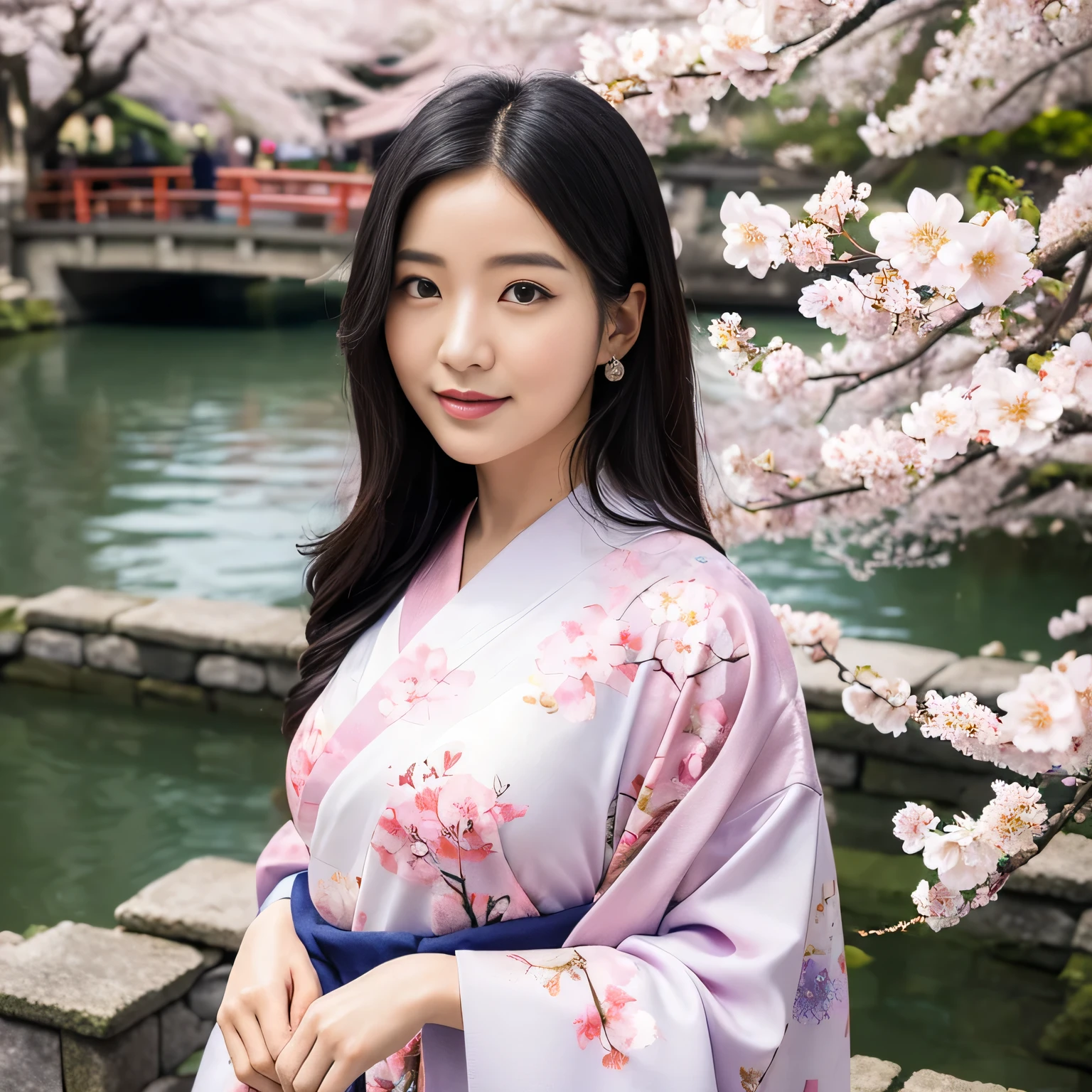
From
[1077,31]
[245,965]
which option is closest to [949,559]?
[1077,31]

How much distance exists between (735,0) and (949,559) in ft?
16.3

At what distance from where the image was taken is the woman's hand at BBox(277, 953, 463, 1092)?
124 cm

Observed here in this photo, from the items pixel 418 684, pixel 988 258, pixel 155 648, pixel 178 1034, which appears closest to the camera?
pixel 418 684

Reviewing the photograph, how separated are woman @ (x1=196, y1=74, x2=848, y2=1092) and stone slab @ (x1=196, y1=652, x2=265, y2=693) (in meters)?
3.36

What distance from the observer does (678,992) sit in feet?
4.15

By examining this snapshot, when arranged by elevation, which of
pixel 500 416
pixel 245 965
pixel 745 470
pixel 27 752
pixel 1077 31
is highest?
pixel 1077 31

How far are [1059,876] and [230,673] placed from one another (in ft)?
9.83

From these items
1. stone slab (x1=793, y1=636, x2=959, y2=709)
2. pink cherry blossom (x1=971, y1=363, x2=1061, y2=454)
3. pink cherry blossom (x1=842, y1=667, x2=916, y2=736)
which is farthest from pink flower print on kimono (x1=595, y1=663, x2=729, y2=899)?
stone slab (x1=793, y1=636, x2=959, y2=709)

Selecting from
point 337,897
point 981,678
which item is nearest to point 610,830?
point 337,897

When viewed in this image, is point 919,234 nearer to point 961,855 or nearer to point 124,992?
point 961,855

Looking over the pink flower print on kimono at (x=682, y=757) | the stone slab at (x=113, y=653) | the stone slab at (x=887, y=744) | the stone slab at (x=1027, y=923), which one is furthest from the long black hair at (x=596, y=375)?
the stone slab at (x=113, y=653)

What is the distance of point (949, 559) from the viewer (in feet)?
22.4

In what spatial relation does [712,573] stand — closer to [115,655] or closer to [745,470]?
[745,470]

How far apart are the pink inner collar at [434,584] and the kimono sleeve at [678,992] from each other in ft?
1.43
